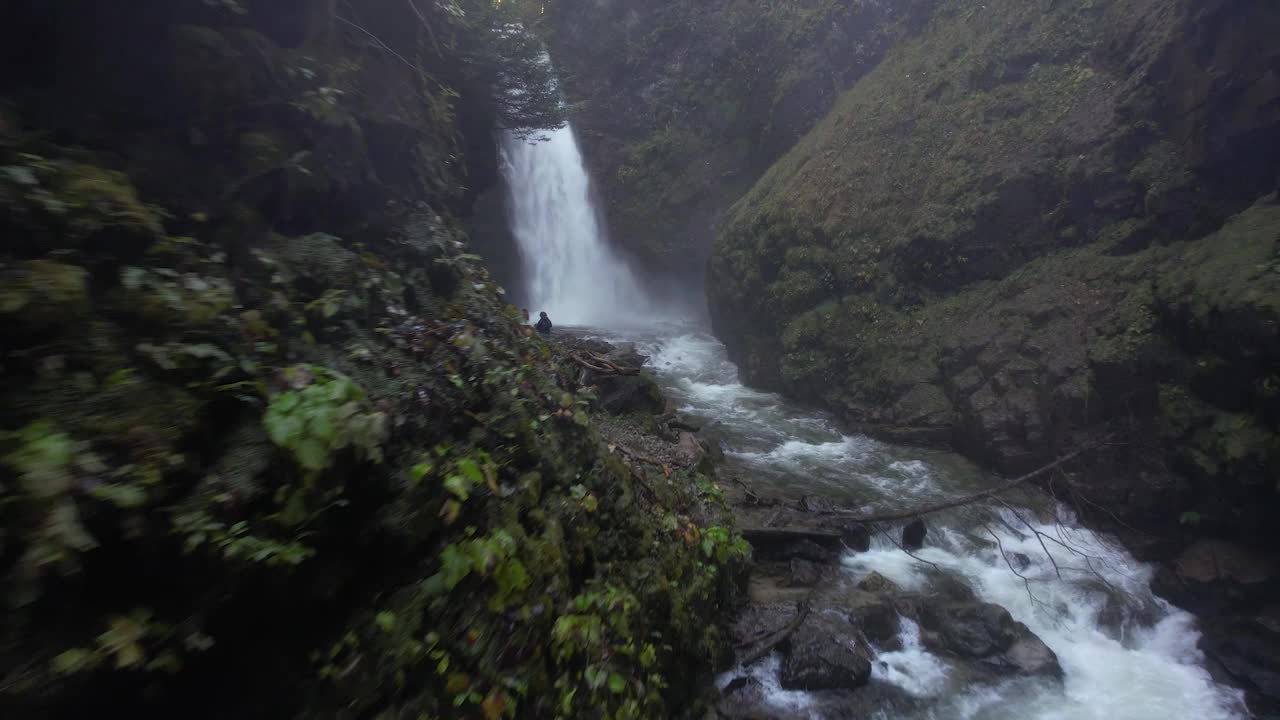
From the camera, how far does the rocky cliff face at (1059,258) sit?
867 centimetres

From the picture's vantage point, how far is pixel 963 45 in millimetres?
17016

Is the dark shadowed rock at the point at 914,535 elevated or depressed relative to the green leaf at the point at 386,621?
depressed

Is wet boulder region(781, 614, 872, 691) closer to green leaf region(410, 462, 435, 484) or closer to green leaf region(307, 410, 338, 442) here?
green leaf region(410, 462, 435, 484)

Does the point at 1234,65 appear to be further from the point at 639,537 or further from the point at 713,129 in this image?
the point at 713,129

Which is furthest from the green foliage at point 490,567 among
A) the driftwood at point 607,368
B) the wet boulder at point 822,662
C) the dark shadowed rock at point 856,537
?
the driftwood at point 607,368

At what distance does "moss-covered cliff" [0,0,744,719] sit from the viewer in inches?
79.4

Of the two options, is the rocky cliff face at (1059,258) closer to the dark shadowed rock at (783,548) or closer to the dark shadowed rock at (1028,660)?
the dark shadowed rock at (1028,660)

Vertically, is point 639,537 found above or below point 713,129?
below

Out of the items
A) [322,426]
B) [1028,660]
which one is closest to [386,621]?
[322,426]

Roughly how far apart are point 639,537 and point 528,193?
2301cm

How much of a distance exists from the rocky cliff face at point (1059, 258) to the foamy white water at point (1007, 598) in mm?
1162

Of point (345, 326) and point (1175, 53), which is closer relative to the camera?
point (345, 326)

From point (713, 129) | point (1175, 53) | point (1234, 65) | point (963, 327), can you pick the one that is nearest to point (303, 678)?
point (963, 327)

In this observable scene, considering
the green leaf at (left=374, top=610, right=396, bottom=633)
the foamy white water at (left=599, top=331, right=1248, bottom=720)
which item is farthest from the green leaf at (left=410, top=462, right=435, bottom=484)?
the foamy white water at (left=599, top=331, right=1248, bottom=720)
